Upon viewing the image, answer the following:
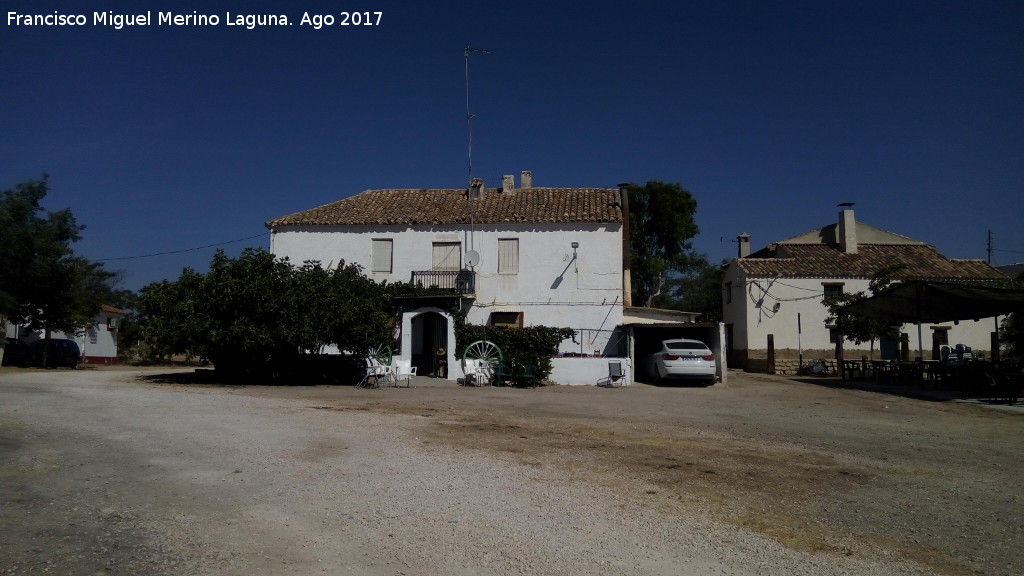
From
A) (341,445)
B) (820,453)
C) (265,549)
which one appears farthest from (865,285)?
(265,549)

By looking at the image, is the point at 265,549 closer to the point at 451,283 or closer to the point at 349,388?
the point at 349,388

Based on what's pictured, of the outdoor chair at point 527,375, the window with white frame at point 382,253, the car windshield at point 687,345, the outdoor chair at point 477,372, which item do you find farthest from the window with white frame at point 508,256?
the car windshield at point 687,345

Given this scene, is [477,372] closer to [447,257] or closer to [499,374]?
[499,374]

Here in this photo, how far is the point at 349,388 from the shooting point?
19141 millimetres

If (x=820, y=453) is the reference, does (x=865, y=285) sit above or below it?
above

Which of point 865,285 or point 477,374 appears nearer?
point 477,374

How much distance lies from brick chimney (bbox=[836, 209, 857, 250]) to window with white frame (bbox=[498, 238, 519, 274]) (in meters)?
19.3

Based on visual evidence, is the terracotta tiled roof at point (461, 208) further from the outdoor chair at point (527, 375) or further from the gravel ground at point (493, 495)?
the gravel ground at point (493, 495)

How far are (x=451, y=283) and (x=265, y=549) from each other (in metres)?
23.3

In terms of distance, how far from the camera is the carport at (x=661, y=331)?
2344cm

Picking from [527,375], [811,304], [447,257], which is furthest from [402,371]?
[811,304]

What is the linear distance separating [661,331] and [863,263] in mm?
14885

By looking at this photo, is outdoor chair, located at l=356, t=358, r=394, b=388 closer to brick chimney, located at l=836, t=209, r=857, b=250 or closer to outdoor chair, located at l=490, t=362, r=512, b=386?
outdoor chair, located at l=490, t=362, r=512, b=386

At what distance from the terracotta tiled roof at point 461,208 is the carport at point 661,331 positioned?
4.00m
